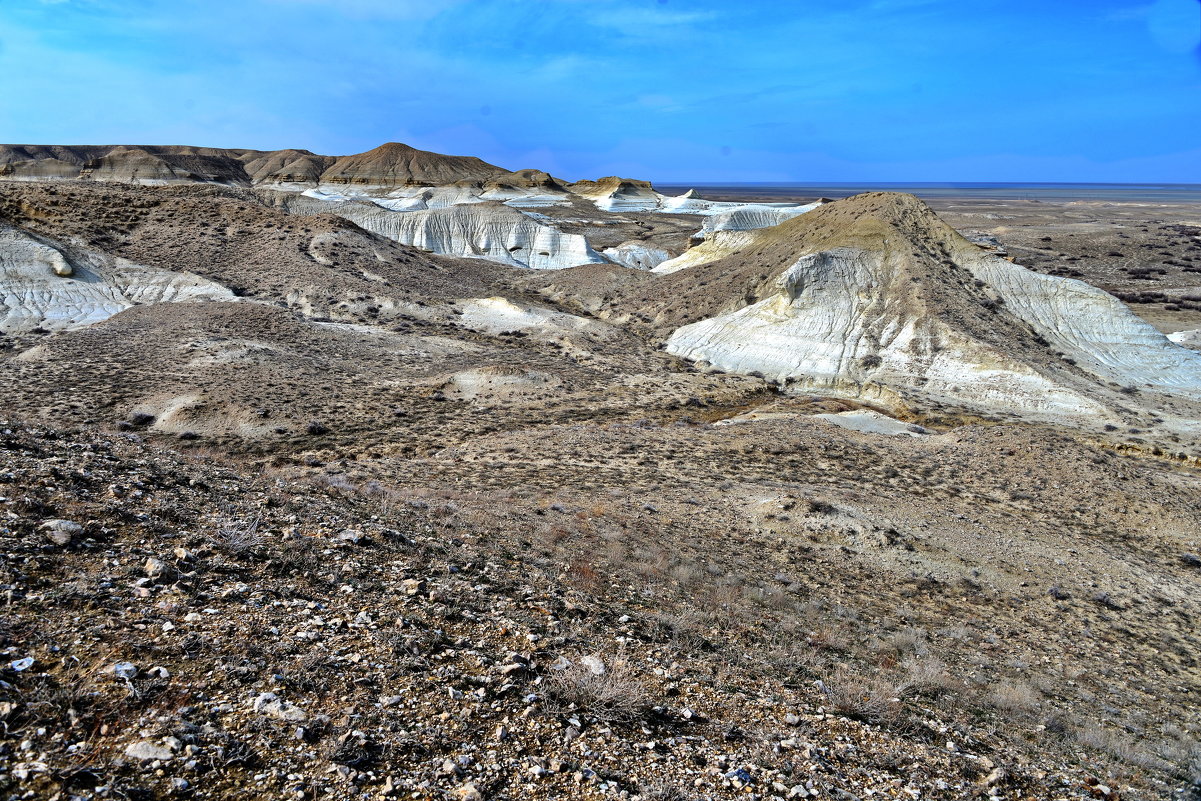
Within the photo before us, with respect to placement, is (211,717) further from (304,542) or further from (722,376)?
(722,376)

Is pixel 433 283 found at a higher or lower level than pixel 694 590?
Answer: higher

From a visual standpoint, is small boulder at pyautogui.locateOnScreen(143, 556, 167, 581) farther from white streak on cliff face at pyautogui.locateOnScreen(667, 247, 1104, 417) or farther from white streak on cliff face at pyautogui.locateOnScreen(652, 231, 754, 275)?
white streak on cliff face at pyautogui.locateOnScreen(652, 231, 754, 275)

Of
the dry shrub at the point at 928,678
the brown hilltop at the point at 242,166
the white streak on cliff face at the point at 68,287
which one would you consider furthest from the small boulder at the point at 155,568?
the brown hilltop at the point at 242,166

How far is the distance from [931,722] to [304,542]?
6.20 meters

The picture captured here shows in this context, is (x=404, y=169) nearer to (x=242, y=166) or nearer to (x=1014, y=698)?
(x=242, y=166)

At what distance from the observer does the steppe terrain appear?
14.6 feet

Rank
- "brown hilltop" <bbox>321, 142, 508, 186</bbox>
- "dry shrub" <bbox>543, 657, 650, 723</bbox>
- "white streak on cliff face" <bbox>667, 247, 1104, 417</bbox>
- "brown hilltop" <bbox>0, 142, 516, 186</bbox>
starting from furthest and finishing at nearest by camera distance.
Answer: "brown hilltop" <bbox>321, 142, 508, 186</bbox> → "brown hilltop" <bbox>0, 142, 516, 186</bbox> → "white streak on cliff face" <bbox>667, 247, 1104, 417</bbox> → "dry shrub" <bbox>543, 657, 650, 723</bbox>

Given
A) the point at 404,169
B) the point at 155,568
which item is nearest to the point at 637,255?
the point at 155,568

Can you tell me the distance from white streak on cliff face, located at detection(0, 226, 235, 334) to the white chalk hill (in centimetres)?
2392

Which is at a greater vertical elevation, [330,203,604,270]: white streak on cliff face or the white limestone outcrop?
[330,203,604,270]: white streak on cliff face

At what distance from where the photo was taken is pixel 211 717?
4.12m

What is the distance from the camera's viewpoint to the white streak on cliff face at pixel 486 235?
59.5 meters

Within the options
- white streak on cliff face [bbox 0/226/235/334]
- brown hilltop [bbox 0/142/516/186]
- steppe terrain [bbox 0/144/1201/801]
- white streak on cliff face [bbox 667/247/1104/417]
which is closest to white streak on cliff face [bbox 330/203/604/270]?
steppe terrain [bbox 0/144/1201/801]

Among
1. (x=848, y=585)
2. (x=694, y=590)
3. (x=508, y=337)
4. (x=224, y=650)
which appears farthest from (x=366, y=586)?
(x=508, y=337)
